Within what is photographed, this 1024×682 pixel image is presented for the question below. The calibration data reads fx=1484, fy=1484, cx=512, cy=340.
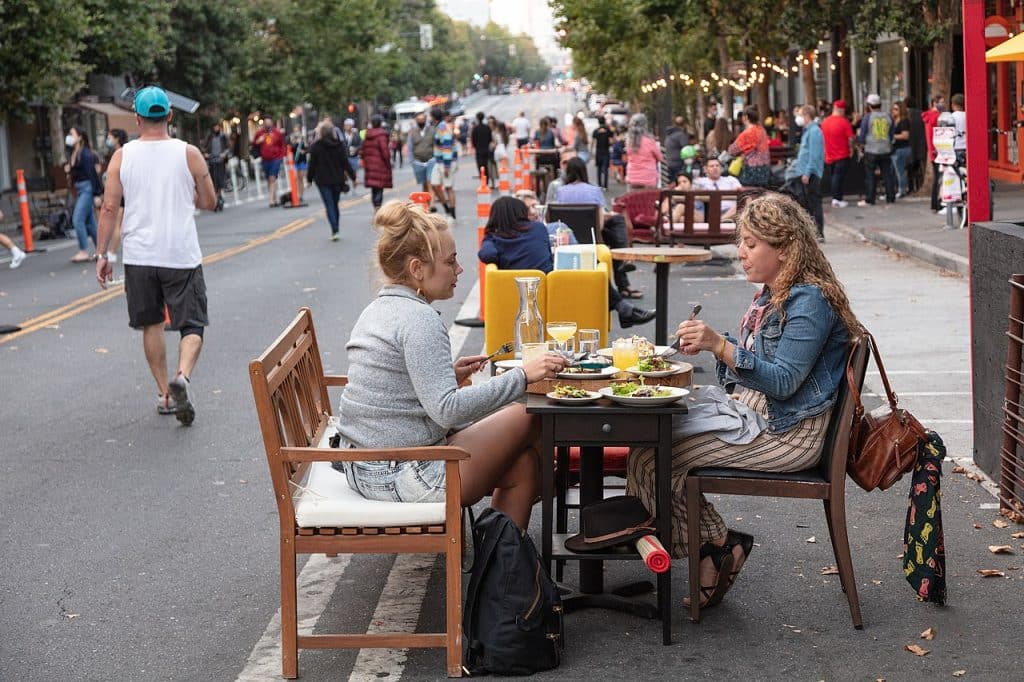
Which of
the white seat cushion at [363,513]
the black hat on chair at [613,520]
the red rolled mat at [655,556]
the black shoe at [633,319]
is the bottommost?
the black shoe at [633,319]

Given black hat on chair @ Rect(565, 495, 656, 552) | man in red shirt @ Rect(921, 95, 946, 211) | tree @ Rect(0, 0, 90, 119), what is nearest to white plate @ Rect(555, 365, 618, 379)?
black hat on chair @ Rect(565, 495, 656, 552)

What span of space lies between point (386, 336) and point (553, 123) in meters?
32.5

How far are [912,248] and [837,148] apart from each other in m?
7.81

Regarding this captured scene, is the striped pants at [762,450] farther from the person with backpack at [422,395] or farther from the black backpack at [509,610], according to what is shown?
the black backpack at [509,610]

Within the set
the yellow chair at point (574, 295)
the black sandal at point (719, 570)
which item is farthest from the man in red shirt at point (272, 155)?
the black sandal at point (719, 570)

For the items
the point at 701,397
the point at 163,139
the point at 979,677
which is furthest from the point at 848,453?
the point at 163,139

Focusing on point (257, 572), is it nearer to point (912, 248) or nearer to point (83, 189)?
point (912, 248)

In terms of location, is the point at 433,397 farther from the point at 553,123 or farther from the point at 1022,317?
the point at 553,123

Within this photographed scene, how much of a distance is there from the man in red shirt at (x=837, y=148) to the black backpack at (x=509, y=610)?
21328mm

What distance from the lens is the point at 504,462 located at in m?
5.33

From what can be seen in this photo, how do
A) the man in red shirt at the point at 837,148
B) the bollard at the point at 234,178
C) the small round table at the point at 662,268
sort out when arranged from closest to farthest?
the small round table at the point at 662,268
the man in red shirt at the point at 837,148
the bollard at the point at 234,178

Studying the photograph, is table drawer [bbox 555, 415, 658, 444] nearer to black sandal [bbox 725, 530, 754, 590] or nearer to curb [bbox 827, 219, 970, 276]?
black sandal [bbox 725, 530, 754, 590]

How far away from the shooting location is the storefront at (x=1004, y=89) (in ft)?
62.2

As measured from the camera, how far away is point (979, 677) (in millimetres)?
4746
